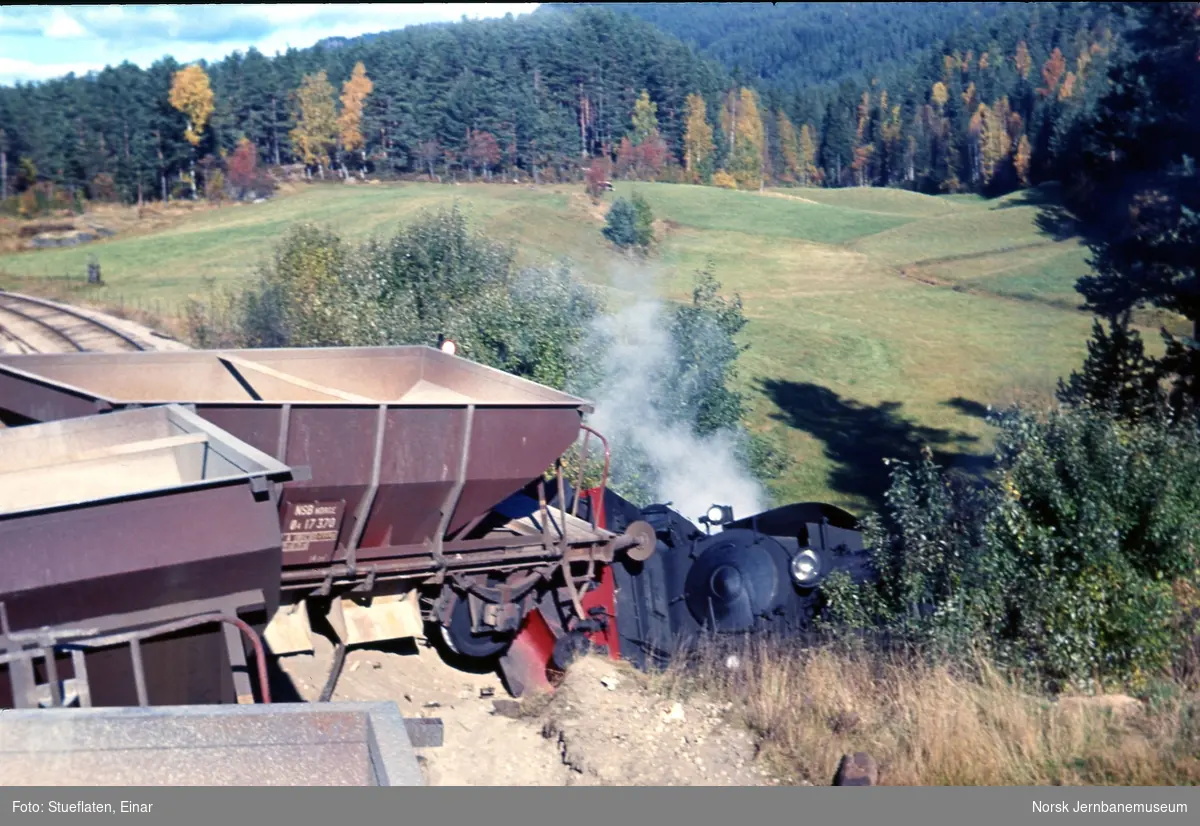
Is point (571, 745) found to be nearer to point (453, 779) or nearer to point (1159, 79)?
point (453, 779)

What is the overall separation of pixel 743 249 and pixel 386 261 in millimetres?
21023

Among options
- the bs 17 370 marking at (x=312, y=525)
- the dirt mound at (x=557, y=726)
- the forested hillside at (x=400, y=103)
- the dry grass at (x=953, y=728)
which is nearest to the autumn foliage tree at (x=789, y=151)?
the forested hillside at (x=400, y=103)

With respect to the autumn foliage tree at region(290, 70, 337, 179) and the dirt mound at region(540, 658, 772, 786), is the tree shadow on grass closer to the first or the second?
the autumn foliage tree at region(290, 70, 337, 179)

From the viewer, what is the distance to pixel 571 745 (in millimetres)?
7977

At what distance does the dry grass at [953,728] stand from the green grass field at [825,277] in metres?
15.6

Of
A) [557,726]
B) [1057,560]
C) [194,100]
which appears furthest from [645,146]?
[557,726]

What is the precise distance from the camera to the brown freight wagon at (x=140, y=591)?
5254 mm

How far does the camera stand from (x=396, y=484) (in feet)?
28.3

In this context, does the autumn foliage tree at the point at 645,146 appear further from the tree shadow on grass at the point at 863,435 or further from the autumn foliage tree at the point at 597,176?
the tree shadow on grass at the point at 863,435

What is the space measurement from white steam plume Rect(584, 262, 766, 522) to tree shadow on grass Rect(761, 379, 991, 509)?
4.13m

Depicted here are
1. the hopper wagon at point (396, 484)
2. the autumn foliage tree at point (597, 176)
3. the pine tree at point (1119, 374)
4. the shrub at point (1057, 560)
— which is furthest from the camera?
the autumn foliage tree at point (597, 176)

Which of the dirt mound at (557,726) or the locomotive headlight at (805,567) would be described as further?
the locomotive headlight at (805,567)

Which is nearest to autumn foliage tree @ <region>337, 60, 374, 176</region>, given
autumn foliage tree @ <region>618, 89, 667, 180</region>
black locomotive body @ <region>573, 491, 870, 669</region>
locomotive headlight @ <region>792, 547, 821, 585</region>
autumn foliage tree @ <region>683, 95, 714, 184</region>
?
autumn foliage tree @ <region>618, 89, 667, 180</region>

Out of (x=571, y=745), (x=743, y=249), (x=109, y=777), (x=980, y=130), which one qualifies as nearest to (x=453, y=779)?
(x=571, y=745)
